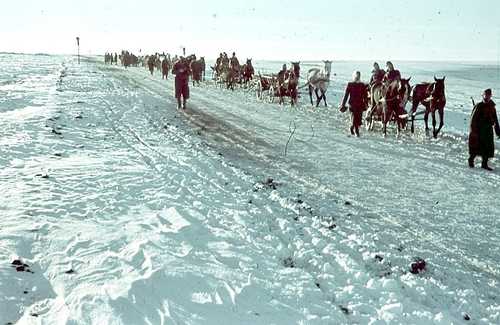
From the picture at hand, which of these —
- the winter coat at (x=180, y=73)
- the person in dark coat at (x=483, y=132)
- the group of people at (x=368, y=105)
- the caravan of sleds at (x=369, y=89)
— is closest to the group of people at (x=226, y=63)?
the caravan of sleds at (x=369, y=89)

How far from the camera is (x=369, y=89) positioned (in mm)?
→ 16562

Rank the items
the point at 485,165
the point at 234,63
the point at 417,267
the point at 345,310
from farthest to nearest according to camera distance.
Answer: the point at 234,63, the point at 485,165, the point at 417,267, the point at 345,310

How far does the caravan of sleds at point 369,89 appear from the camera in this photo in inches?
545

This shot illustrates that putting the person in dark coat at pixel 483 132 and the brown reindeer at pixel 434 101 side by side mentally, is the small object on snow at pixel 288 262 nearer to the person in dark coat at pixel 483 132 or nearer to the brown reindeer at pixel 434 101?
the person in dark coat at pixel 483 132

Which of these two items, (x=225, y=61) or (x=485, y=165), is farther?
(x=225, y=61)

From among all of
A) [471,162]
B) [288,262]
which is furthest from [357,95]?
[288,262]

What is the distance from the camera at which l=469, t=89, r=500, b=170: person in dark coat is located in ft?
32.0

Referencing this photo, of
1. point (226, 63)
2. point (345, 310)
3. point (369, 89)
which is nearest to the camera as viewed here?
point (345, 310)

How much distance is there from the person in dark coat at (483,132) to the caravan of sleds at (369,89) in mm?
3224

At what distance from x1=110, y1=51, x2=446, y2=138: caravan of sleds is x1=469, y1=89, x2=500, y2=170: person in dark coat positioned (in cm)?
322

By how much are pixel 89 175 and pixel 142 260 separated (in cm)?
368

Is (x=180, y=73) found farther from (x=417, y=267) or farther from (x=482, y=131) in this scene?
(x=417, y=267)

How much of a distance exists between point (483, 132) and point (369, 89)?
7059 mm

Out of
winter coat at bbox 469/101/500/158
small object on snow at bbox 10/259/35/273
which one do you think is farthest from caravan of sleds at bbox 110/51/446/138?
small object on snow at bbox 10/259/35/273
